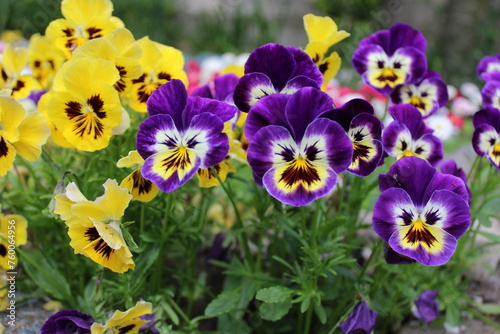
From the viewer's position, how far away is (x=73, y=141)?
1151 mm

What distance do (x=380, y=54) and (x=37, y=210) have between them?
→ 3.22 feet

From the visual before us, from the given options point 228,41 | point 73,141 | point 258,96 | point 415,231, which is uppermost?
point 258,96

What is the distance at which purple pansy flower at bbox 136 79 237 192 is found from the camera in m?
1.06

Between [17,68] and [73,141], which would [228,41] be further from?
[73,141]

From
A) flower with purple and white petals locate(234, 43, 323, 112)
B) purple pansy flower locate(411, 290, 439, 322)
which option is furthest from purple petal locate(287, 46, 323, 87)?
purple pansy flower locate(411, 290, 439, 322)

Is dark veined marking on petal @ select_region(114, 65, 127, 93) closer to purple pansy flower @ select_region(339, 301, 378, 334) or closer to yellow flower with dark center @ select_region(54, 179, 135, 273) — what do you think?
Answer: yellow flower with dark center @ select_region(54, 179, 135, 273)

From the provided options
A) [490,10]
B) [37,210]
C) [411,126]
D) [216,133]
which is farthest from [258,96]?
[490,10]

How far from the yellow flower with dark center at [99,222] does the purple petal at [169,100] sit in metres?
0.17

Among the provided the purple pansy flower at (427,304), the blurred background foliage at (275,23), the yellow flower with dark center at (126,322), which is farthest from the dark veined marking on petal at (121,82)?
the blurred background foliage at (275,23)

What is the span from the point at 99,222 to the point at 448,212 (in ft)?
2.18

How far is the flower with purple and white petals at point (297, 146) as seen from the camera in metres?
1.02

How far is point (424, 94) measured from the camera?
4.77 ft

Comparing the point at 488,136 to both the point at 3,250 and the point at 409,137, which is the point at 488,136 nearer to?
the point at 409,137

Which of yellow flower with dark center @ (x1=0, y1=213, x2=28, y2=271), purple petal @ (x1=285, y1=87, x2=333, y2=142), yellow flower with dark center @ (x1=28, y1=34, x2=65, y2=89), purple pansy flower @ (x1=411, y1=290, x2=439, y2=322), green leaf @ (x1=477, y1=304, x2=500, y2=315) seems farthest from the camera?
green leaf @ (x1=477, y1=304, x2=500, y2=315)
